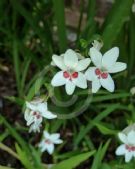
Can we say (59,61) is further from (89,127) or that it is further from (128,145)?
(89,127)

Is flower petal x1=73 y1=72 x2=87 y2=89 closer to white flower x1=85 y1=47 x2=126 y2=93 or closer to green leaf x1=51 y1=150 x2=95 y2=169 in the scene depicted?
white flower x1=85 y1=47 x2=126 y2=93

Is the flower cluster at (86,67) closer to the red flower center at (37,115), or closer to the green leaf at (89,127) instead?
the red flower center at (37,115)

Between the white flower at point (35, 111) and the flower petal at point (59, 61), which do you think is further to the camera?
the white flower at point (35, 111)

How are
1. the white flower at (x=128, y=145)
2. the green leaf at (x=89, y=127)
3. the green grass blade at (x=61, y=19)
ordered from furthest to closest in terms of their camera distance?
1. the green leaf at (x=89, y=127)
2. the green grass blade at (x=61, y=19)
3. the white flower at (x=128, y=145)

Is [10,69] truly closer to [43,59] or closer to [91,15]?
[43,59]

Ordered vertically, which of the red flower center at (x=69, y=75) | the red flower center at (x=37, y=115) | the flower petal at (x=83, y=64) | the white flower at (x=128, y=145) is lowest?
the white flower at (x=128, y=145)

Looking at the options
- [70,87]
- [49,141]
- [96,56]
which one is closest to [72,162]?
[49,141]

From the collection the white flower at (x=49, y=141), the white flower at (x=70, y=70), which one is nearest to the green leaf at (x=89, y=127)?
the white flower at (x=49, y=141)
